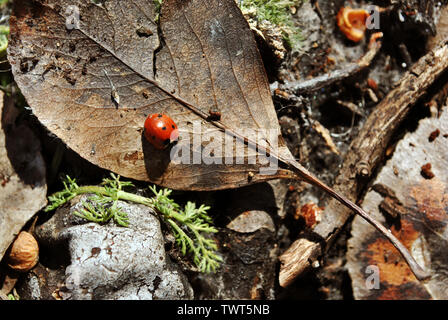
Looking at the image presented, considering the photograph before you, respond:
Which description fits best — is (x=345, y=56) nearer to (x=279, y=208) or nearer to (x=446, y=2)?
(x=446, y=2)

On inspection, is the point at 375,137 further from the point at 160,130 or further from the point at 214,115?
the point at 160,130

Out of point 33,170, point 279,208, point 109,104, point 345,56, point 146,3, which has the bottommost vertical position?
point 279,208

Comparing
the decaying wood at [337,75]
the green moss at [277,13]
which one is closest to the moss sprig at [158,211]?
the decaying wood at [337,75]

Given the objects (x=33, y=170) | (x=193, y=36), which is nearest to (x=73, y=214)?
(x=33, y=170)

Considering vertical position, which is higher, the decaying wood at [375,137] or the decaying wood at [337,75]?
the decaying wood at [337,75]

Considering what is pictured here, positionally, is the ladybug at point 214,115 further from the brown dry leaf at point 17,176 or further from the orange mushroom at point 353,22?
the orange mushroom at point 353,22
